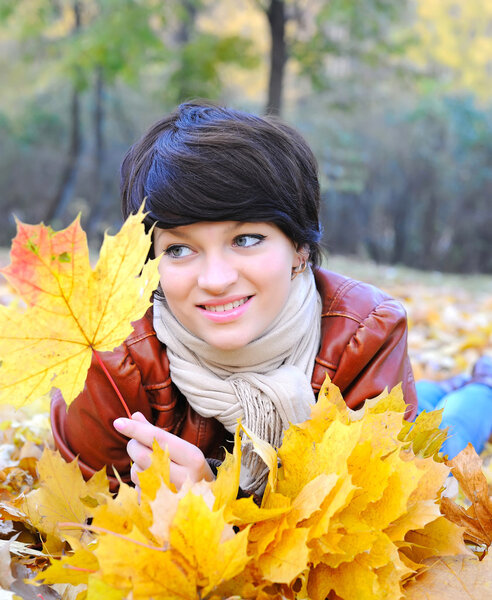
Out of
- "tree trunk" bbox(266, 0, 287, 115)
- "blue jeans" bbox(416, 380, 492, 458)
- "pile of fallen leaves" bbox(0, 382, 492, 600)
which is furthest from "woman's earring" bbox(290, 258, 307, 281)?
"tree trunk" bbox(266, 0, 287, 115)

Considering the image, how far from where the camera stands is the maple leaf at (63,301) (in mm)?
877

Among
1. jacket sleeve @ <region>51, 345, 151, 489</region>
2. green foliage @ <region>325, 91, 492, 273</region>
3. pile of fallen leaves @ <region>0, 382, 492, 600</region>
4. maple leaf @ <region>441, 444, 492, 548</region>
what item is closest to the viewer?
pile of fallen leaves @ <region>0, 382, 492, 600</region>

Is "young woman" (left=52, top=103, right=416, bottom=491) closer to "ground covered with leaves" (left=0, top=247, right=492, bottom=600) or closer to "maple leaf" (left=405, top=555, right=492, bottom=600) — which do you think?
"ground covered with leaves" (left=0, top=247, right=492, bottom=600)

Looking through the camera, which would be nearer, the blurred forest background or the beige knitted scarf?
the beige knitted scarf

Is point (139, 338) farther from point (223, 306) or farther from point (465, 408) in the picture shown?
point (465, 408)

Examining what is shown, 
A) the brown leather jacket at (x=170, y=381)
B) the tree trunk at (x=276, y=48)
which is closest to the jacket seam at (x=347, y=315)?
the brown leather jacket at (x=170, y=381)

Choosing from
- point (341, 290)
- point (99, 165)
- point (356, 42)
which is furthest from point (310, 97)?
point (341, 290)

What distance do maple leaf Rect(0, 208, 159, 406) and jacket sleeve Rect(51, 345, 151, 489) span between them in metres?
0.36

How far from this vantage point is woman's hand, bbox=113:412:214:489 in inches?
41.1

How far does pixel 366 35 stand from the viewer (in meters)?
6.95

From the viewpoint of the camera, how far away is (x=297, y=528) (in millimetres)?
805

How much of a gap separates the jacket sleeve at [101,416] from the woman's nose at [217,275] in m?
0.29

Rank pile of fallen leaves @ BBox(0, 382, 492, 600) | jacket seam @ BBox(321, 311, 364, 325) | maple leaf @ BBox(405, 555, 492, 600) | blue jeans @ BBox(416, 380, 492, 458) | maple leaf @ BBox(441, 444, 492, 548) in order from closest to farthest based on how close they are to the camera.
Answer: pile of fallen leaves @ BBox(0, 382, 492, 600)
maple leaf @ BBox(405, 555, 492, 600)
maple leaf @ BBox(441, 444, 492, 548)
jacket seam @ BBox(321, 311, 364, 325)
blue jeans @ BBox(416, 380, 492, 458)

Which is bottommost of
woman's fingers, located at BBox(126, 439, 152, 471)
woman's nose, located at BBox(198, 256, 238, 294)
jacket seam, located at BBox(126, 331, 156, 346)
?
woman's fingers, located at BBox(126, 439, 152, 471)
